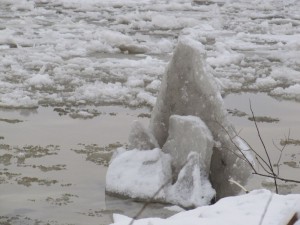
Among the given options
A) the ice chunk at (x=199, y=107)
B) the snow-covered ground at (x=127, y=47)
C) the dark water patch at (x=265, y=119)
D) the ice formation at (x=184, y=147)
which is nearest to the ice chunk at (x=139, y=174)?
the ice formation at (x=184, y=147)

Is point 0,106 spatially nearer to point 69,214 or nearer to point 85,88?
point 85,88

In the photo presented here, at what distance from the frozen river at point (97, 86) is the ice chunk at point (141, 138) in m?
0.54

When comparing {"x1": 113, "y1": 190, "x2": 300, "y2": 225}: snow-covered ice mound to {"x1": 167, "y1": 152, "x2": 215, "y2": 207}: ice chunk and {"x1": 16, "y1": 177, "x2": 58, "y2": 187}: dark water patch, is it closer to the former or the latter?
{"x1": 167, "y1": 152, "x2": 215, "y2": 207}: ice chunk

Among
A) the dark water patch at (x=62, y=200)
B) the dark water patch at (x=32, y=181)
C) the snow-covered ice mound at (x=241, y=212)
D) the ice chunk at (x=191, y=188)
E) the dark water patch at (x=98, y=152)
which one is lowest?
the dark water patch at (x=98, y=152)

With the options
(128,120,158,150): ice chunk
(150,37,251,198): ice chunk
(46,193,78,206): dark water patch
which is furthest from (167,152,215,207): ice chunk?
(46,193,78,206): dark water patch

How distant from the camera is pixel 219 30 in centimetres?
1762

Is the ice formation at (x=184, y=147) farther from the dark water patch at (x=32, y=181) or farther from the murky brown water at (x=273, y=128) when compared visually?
the dark water patch at (x=32, y=181)

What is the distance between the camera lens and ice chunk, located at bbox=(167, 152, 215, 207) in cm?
626

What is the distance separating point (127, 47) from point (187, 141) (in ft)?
26.2

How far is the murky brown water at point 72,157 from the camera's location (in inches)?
241

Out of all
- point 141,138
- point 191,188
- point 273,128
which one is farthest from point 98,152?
point 273,128

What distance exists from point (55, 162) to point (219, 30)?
1093 centimetres

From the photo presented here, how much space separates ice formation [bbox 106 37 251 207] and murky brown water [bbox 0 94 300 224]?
0.78ft

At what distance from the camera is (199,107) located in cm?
679
